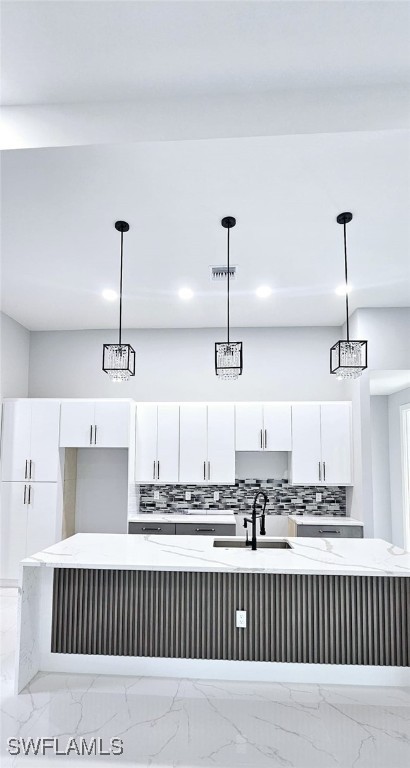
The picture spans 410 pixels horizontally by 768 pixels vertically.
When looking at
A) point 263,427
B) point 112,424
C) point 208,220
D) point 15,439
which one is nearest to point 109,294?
point 112,424

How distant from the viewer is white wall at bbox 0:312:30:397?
18.6 feet

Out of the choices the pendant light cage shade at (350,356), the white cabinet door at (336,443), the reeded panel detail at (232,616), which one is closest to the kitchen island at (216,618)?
the reeded panel detail at (232,616)

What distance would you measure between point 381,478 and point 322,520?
6.32ft

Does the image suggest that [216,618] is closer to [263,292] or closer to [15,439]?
[263,292]

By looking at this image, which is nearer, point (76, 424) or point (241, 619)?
point (241, 619)

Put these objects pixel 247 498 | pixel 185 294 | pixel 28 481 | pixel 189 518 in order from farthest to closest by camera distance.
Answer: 1. pixel 247 498
2. pixel 28 481
3. pixel 189 518
4. pixel 185 294

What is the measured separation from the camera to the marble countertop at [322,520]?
16.9 ft

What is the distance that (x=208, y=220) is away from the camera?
11.3 ft

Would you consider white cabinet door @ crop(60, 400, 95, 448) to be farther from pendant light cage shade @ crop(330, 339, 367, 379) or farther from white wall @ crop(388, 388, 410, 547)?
white wall @ crop(388, 388, 410, 547)

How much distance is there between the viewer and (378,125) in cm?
220

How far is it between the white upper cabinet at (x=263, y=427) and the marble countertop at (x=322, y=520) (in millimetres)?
766

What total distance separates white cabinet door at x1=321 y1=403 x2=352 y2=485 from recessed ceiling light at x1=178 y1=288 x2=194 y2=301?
195cm

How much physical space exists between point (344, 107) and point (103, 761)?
3.08 meters

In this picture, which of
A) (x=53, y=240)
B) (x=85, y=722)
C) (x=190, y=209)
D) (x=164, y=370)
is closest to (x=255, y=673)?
(x=85, y=722)
